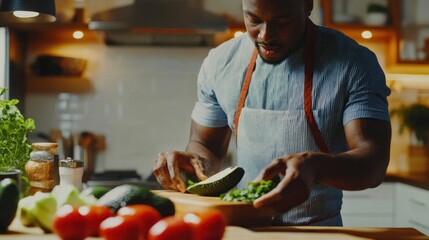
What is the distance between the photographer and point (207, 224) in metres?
1.16

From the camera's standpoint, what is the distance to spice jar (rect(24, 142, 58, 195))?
175 cm

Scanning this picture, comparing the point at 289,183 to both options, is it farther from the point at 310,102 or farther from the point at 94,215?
the point at 310,102

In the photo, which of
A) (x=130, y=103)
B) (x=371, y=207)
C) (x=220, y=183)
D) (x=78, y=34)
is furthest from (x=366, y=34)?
(x=220, y=183)

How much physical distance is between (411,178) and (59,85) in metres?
2.00

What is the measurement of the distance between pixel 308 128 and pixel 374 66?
25cm

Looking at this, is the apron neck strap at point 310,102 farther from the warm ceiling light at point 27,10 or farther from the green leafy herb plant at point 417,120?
the green leafy herb plant at point 417,120

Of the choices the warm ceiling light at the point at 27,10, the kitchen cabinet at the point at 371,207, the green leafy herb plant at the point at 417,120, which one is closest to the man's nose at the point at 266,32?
the warm ceiling light at the point at 27,10

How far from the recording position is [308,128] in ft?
6.08

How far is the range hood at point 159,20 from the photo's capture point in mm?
3441

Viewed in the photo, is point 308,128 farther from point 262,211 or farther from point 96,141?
point 96,141

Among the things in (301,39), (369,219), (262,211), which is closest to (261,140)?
(301,39)

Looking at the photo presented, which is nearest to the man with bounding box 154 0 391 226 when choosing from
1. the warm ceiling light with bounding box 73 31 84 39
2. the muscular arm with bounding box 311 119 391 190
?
the muscular arm with bounding box 311 119 391 190

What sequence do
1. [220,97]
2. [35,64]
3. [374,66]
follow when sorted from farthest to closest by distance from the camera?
[35,64], [220,97], [374,66]

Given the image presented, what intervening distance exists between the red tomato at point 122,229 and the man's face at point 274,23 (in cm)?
73
